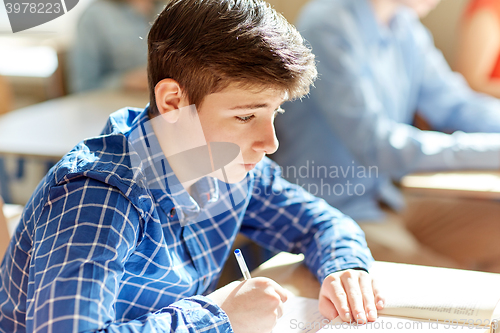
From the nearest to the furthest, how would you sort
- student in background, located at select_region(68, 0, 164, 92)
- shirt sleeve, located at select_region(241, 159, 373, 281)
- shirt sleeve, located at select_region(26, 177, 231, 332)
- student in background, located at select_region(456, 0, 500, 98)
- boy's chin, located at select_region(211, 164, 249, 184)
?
1. shirt sleeve, located at select_region(26, 177, 231, 332)
2. boy's chin, located at select_region(211, 164, 249, 184)
3. shirt sleeve, located at select_region(241, 159, 373, 281)
4. student in background, located at select_region(456, 0, 500, 98)
5. student in background, located at select_region(68, 0, 164, 92)

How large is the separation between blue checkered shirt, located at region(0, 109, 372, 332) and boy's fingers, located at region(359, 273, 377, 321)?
3 cm

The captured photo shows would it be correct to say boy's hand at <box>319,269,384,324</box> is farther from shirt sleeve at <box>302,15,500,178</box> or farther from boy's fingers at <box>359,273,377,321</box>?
shirt sleeve at <box>302,15,500,178</box>

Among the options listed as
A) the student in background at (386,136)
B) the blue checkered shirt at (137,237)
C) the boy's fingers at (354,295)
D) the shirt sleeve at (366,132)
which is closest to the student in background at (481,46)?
the student in background at (386,136)

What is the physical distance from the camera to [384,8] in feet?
5.63

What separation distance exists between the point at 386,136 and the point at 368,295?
0.82 metres

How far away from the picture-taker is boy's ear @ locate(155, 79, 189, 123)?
28.7 inches

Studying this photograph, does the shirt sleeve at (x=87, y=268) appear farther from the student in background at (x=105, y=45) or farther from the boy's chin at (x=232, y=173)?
the student in background at (x=105, y=45)

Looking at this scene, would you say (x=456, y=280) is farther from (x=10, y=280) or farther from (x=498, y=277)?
(x=10, y=280)

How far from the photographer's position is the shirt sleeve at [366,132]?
1.47 metres

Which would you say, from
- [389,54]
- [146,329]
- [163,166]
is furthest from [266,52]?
[389,54]

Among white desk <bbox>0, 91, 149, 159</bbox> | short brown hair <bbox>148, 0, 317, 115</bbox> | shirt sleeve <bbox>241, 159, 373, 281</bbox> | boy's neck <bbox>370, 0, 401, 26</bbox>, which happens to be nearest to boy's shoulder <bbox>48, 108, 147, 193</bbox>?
short brown hair <bbox>148, 0, 317, 115</bbox>

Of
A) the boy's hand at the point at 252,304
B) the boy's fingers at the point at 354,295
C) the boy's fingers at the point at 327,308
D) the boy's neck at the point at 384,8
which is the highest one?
the boy's neck at the point at 384,8

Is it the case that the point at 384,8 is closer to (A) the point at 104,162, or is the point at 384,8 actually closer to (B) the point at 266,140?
(B) the point at 266,140

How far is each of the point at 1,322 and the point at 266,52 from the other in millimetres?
582
